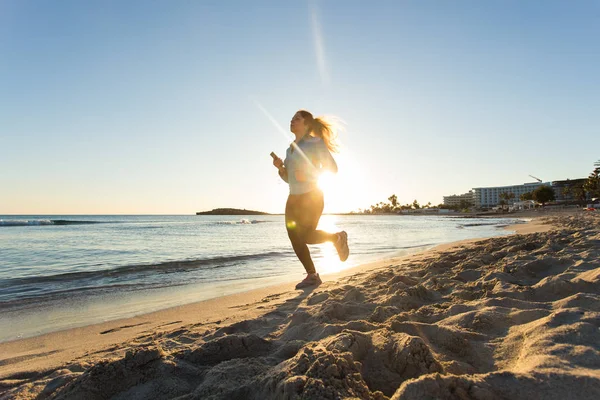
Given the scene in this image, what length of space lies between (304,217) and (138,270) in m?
4.12

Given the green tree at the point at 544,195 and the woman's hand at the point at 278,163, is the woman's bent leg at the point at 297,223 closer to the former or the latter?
the woman's hand at the point at 278,163

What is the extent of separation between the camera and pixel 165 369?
169 centimetres

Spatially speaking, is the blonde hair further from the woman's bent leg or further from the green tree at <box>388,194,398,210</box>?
the green tree at <box>388,194,398,210</box>

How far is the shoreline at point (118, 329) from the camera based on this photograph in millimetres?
2354

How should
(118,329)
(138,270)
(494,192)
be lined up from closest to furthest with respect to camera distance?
1. (118,329)
2. (138,270)
3. (494,192)

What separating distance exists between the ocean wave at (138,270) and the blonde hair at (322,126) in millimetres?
3975

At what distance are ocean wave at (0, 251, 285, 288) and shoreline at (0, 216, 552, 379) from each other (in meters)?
3.01

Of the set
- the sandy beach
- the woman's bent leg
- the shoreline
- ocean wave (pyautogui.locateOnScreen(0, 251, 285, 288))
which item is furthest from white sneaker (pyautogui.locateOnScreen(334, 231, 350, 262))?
ocean wave (pyautogui.locateOnScreen(0, 251, 285, 288))

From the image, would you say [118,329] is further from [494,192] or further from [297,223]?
[494,192]

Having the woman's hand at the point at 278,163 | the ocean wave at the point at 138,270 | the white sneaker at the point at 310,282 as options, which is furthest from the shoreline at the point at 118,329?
the ocean wave at the point at 138,270

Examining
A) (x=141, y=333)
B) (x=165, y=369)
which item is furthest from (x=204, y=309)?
(x=165, y=369)

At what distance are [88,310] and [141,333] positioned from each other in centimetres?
154

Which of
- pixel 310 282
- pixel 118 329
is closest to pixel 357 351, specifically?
pixel 118 329

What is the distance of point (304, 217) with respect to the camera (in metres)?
4.23
